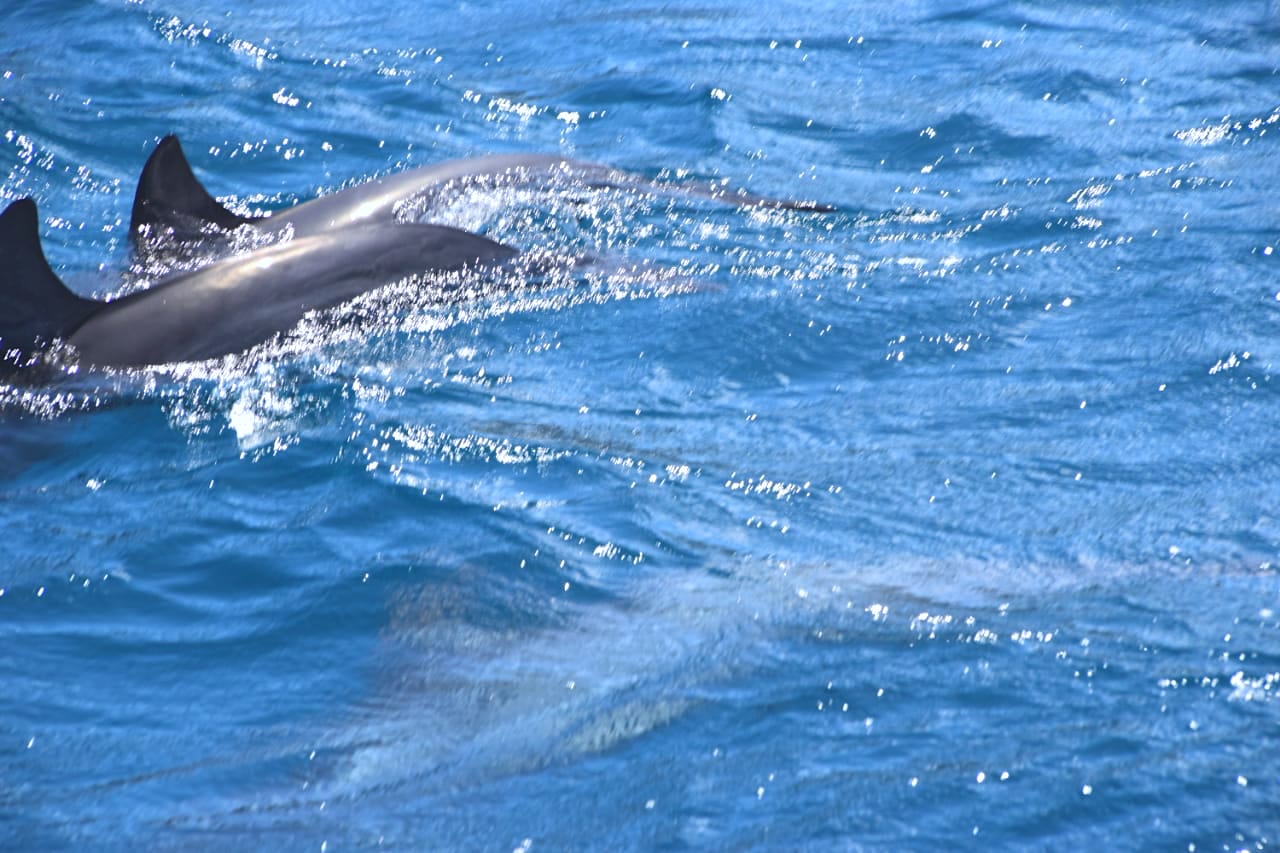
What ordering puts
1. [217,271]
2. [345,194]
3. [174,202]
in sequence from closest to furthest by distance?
[217,271]
[174,202]
[345,194]

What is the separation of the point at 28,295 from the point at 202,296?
66 centimetres

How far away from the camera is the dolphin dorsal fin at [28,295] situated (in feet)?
19.4

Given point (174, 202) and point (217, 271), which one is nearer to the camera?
point (217, 271)

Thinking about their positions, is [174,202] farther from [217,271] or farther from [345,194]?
[217,271]

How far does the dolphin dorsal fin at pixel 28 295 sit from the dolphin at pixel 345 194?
1.48 meters

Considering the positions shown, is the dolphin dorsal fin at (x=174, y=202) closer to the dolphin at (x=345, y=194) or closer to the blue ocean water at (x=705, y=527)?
the dolphin at (x=345, y=194)

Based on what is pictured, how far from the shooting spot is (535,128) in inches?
420

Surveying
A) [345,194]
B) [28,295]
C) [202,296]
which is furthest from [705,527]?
[345,194]

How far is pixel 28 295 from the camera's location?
6.02m

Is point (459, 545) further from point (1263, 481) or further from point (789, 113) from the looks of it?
point (789, 113)

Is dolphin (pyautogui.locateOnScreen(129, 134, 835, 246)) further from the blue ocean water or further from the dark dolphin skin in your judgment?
the blue ocean water

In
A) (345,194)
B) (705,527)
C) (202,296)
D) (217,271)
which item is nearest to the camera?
(705,527)

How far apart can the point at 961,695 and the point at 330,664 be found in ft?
5.69

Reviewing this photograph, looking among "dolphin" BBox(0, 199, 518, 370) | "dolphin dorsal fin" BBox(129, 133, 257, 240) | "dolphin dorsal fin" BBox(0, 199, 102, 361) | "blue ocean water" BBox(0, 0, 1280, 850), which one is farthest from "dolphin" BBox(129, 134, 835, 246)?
"dolphin dorsal fin" BBox(0, 199, 102, 361)
